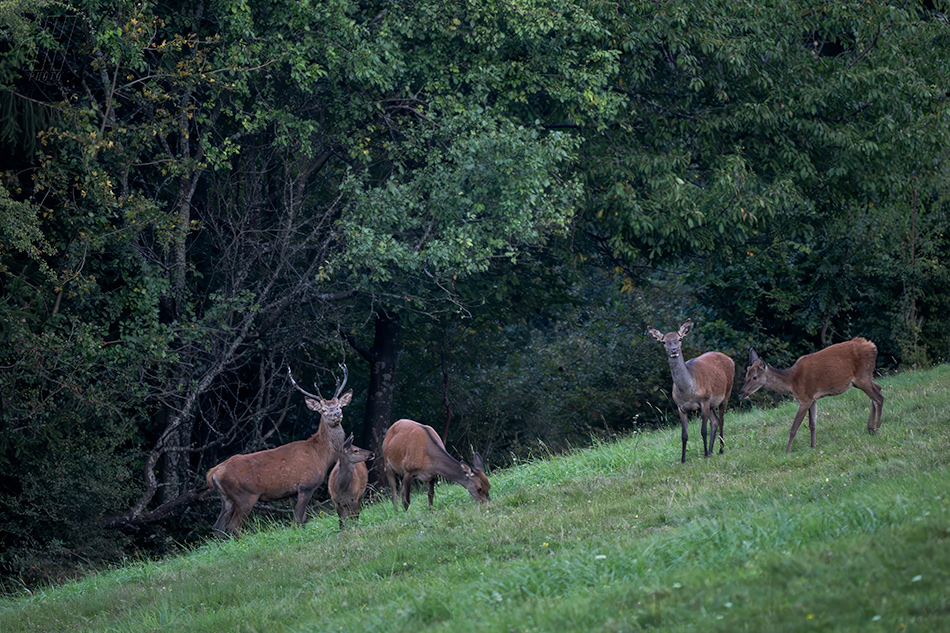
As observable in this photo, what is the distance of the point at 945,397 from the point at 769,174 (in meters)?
5.70

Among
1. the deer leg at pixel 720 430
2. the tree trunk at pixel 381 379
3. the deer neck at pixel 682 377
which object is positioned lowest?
the tree trunk at pixel 381 379

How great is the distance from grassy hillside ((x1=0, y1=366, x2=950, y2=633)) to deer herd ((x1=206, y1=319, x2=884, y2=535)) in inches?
15.7

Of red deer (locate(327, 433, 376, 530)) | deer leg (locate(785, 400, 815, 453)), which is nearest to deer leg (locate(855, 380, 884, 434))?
deer leg (locate(785, 400, 815, 453))

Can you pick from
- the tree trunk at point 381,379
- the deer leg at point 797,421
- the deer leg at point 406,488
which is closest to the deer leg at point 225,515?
the deer leg at point 406,488

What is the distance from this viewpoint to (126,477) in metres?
14.1

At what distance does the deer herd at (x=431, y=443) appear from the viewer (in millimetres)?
11312

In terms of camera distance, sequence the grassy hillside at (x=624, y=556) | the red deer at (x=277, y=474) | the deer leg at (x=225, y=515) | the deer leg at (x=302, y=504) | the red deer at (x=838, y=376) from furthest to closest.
Answer: the deer leg at (x=225, y=515), the red deer at (x=277, y=474), the deer leg at (x=302, y=504), the red deer at (x=838, y=376), the grassy hillside at (x=624, y=556)

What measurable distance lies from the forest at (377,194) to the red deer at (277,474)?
2283 millimetres

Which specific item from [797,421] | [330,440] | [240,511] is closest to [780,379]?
[797,421]

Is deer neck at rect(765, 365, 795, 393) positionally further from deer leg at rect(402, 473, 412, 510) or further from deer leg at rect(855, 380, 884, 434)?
deer leg at rect(402, 473, 412, 510)

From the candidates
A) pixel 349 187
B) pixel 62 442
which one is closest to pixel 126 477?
pixel 62 442

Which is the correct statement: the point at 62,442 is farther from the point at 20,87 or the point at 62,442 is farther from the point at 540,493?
the point at 540,493

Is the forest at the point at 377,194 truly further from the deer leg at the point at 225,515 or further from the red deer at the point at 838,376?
the deer leg at the point at 225,515

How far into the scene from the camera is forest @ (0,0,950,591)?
13359mm
